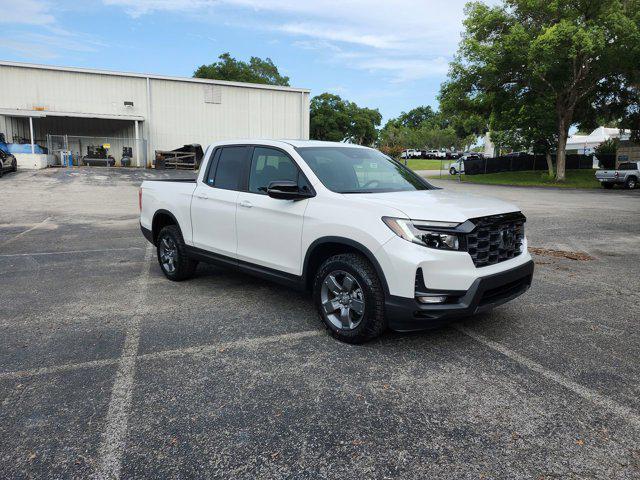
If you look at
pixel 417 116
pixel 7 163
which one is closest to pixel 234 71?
pixel 7 163

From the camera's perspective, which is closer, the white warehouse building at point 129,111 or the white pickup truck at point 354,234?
the white pickup truck at point 354,234

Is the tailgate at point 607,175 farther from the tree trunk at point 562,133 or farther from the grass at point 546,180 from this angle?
the tree trunk at point 562,133

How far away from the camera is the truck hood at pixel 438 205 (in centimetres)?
389

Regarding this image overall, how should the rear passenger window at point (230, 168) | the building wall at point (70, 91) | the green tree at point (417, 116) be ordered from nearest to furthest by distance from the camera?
the rear passenger window at point (230, 168) → the building wall at point (70, 91) → the green tree at point (417, 116)

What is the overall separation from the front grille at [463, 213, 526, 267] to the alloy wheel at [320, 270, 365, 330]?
0.98m

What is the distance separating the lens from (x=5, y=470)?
8.56 ft

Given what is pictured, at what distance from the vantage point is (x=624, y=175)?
2644cm

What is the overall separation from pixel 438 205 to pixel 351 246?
81 cm

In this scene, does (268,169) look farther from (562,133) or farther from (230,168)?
(562,133)

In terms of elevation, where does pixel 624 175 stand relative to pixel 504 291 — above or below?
above

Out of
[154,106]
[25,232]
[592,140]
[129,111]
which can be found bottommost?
[25,232]

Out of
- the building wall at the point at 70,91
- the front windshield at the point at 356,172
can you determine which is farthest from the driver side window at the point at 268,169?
the building wall at the point at 70,91

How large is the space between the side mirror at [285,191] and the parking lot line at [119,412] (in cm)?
181

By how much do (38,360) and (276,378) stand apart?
1.98 meters
